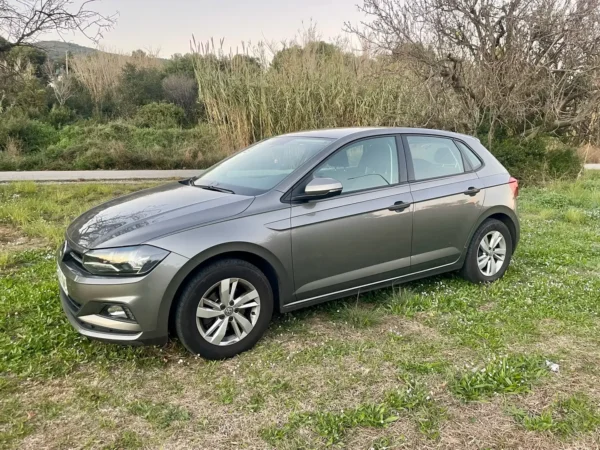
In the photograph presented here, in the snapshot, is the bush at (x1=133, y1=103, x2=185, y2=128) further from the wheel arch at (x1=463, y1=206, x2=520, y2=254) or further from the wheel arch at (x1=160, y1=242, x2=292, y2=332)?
the wheel arch at (x1=160, y1=242, x2=292, y2=332)

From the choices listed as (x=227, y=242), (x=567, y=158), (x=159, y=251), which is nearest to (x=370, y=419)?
(x=227, y=242)

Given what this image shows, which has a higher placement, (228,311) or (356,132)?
(356,132)

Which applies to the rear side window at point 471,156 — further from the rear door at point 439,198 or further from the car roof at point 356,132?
the car roof at point 356,132

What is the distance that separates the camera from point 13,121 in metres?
15.6

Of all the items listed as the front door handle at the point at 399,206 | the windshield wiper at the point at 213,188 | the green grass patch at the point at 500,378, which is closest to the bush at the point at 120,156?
the windshield wiper at the point at 213,188

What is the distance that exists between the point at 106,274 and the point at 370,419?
1832 mm

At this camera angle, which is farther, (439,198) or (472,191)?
(472,191)

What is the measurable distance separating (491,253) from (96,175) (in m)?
9.61

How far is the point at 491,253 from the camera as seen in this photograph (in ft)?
15.1

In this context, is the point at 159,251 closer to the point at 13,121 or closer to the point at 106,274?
the point at 106,274

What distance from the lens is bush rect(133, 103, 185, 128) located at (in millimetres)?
18922

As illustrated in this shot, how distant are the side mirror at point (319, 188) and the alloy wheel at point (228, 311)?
0.77m

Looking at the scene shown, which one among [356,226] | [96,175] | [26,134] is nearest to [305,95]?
[96,175]

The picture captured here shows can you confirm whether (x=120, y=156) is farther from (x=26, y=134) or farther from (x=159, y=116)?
(x=159, y=116)
